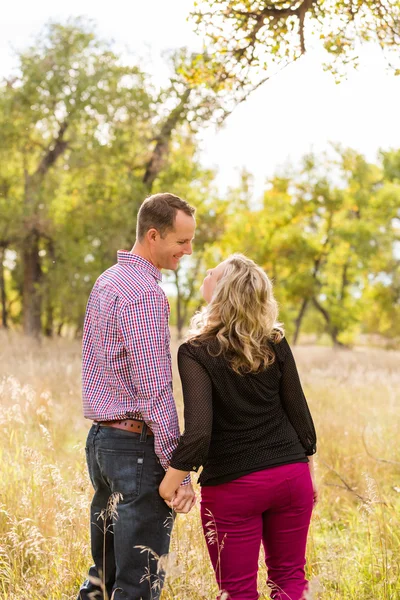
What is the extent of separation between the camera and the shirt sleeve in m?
3.04

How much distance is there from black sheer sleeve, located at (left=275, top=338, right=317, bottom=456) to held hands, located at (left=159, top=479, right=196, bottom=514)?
0.65 m

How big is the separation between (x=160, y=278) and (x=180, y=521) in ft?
7.00

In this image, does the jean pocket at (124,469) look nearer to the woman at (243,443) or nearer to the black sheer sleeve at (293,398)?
the woman at (243,443)

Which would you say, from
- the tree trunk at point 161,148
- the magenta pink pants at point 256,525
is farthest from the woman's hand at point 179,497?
the tree trunk at point 161,148

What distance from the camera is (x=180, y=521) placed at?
4.70 m

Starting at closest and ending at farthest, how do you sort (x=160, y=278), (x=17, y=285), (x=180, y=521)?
(x=160, y=278) < (x=180, y=521) < (x=17, y=285)

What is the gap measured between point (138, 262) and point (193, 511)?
6.64ft

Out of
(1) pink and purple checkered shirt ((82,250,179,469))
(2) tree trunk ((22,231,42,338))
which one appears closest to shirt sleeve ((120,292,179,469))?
(1) pink and purple checkered shirt ((82,250,179,469))

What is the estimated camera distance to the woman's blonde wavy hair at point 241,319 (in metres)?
3.09

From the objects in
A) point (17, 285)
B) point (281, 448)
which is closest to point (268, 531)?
point (281, 448)

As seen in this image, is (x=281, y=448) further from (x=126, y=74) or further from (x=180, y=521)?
(x=126, y=74)

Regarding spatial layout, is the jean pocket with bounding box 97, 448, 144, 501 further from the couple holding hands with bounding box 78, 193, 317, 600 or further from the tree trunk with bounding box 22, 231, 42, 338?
the tree trunk with bounding box 22, 231, 42, 338

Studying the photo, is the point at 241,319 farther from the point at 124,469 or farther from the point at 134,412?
the point at 124,469

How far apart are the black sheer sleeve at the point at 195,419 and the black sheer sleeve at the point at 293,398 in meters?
0.44
